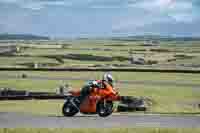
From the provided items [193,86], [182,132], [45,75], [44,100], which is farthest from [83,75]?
[182,132]

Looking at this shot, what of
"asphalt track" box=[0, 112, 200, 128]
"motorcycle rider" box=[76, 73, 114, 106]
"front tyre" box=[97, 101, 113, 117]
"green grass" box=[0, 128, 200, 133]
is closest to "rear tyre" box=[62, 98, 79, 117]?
"motorcycle rider" box=[76, 73, 114, 106]

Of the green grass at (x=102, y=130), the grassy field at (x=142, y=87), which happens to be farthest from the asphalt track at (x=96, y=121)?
the grassy field at (x=142, y=87)

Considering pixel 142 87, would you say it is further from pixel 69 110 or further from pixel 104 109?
pixel 104 109

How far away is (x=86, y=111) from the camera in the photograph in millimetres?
18672

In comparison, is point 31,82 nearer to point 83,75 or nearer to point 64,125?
point 83,75

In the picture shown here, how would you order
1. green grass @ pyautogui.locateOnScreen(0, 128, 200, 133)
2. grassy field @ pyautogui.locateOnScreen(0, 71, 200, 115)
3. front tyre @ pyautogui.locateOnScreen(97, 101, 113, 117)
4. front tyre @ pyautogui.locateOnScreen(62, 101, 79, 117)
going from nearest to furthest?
green grass @ pyautogui.locateOnScreen(0, 128, 200, 133) → front tyre @ pyautogui.locateOnScreen(97, 101, 113, 117) → front tyre @ pyautogui.locateOnScreen(62, 101, 79, 117) → grassy field @ pyautogui.locateOnScreen(0, 71, 200, 115)

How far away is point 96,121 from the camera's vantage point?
55.4 ft

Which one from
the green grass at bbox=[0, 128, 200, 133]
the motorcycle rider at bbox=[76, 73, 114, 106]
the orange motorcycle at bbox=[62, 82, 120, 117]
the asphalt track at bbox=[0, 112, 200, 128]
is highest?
the motorcycle rider at bbox=[76, 73, 114, 106]

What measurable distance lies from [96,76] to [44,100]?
2670 centimetres

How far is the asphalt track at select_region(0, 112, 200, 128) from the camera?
1584 centimetres

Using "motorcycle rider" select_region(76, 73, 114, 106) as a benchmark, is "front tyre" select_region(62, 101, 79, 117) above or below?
below

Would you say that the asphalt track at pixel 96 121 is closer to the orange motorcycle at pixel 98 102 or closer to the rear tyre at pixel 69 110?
the orange motorcycle at pixel 98 102

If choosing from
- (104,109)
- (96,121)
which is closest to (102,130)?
(96,121)

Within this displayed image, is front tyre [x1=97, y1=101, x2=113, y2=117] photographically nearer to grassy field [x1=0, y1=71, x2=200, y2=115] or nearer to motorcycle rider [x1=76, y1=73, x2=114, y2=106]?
motorcycle rider [x1=76, y1=73, x2=114, y2=106]
